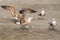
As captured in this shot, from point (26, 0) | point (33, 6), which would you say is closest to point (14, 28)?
point (33, 6)

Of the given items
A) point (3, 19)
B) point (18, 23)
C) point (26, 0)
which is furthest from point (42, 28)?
Answer: point (26, 0)

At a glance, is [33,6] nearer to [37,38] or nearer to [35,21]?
[35,21]

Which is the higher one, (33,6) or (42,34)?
(33,6)

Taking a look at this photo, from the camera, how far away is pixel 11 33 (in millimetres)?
11586

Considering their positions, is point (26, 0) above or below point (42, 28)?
above

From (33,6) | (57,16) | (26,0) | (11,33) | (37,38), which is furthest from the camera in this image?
(26,0)

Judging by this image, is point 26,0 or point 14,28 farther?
point 26,0

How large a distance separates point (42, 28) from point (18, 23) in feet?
3.85

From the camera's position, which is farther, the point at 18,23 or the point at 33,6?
the point at 33,6

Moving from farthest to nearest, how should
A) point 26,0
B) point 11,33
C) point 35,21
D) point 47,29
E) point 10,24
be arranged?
point 26,0 < point 35,21 < point 10,24 < point 47,29 < point 11,33

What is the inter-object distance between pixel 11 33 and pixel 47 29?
66.8 inches

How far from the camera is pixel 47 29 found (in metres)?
12.4

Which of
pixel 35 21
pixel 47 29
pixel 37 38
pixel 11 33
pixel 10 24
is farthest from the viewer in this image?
pixel 35 21

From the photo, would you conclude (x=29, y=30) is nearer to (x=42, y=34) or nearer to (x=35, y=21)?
(x=42, y=34)
